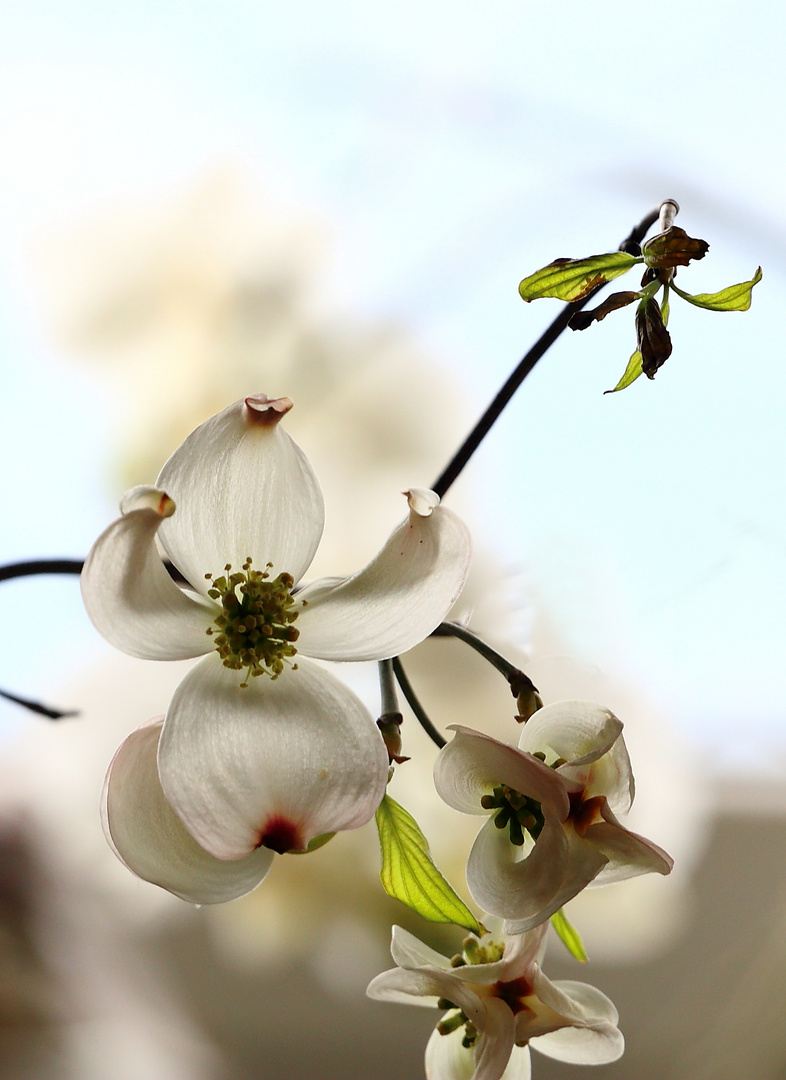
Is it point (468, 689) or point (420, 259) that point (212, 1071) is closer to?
point (468, 689)

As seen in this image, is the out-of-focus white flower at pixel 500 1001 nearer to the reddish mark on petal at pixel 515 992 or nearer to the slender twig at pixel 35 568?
the reddish mark on petal at pixel 515 992

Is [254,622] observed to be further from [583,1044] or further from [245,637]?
[583,1044]

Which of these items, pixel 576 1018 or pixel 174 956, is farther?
pixel 174 956

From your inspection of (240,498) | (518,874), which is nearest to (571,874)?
(518,874)

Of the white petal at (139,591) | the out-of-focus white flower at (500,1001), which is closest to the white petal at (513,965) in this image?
the out-of-focus white flower at (500,1001)

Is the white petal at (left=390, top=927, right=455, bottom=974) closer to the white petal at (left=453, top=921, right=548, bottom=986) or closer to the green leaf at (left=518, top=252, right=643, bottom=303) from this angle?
the white petal at (left=453, top=921, right=548, bottom=986)

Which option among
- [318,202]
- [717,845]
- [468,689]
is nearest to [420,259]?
[318,202]

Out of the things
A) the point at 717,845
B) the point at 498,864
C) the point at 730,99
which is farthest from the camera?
the point at 717,845
